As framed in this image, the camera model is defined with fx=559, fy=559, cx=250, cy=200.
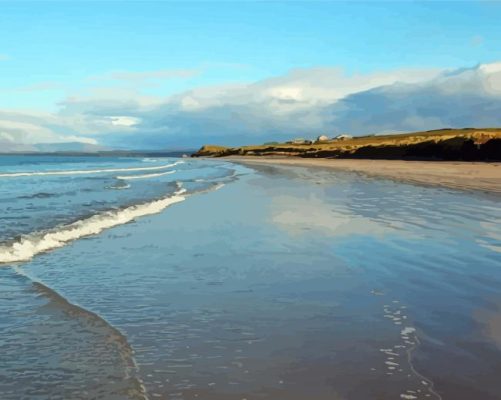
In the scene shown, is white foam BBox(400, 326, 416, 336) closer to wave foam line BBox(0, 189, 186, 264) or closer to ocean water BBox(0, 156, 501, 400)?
ocean water BBox(0, 156, 501, 400)

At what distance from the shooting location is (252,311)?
25.6ft

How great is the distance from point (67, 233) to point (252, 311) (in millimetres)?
9183

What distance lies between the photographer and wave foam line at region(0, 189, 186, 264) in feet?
41.0

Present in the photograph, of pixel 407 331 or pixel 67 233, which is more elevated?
pixel 67 233

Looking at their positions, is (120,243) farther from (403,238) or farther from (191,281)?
(403,238)

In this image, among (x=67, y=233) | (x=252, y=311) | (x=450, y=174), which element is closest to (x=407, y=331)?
(x=252, y=311)

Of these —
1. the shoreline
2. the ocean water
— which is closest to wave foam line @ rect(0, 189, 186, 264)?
the ocean water

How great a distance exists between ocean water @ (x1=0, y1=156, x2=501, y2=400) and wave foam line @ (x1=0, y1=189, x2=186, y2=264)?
0.09 metres

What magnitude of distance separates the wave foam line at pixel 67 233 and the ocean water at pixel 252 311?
0.28ft

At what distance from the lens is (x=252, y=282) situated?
969 cm

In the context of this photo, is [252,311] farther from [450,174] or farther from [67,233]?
[450,174]

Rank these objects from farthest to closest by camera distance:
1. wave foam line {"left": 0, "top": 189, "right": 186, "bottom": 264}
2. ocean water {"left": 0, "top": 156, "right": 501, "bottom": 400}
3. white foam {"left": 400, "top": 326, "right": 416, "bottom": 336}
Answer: wave foam line {"left": 0, "top": 189, "right": 186, "bottom": 264} → white foam {"left": 400, "top": 326, "right": 416, "bottom": 336} → ocean water {"left": 0, "top": 156, "right": 501, "bottom": 400}

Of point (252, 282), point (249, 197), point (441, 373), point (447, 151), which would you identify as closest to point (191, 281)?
point (252, 282)

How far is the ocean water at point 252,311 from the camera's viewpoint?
5324 millimetres
